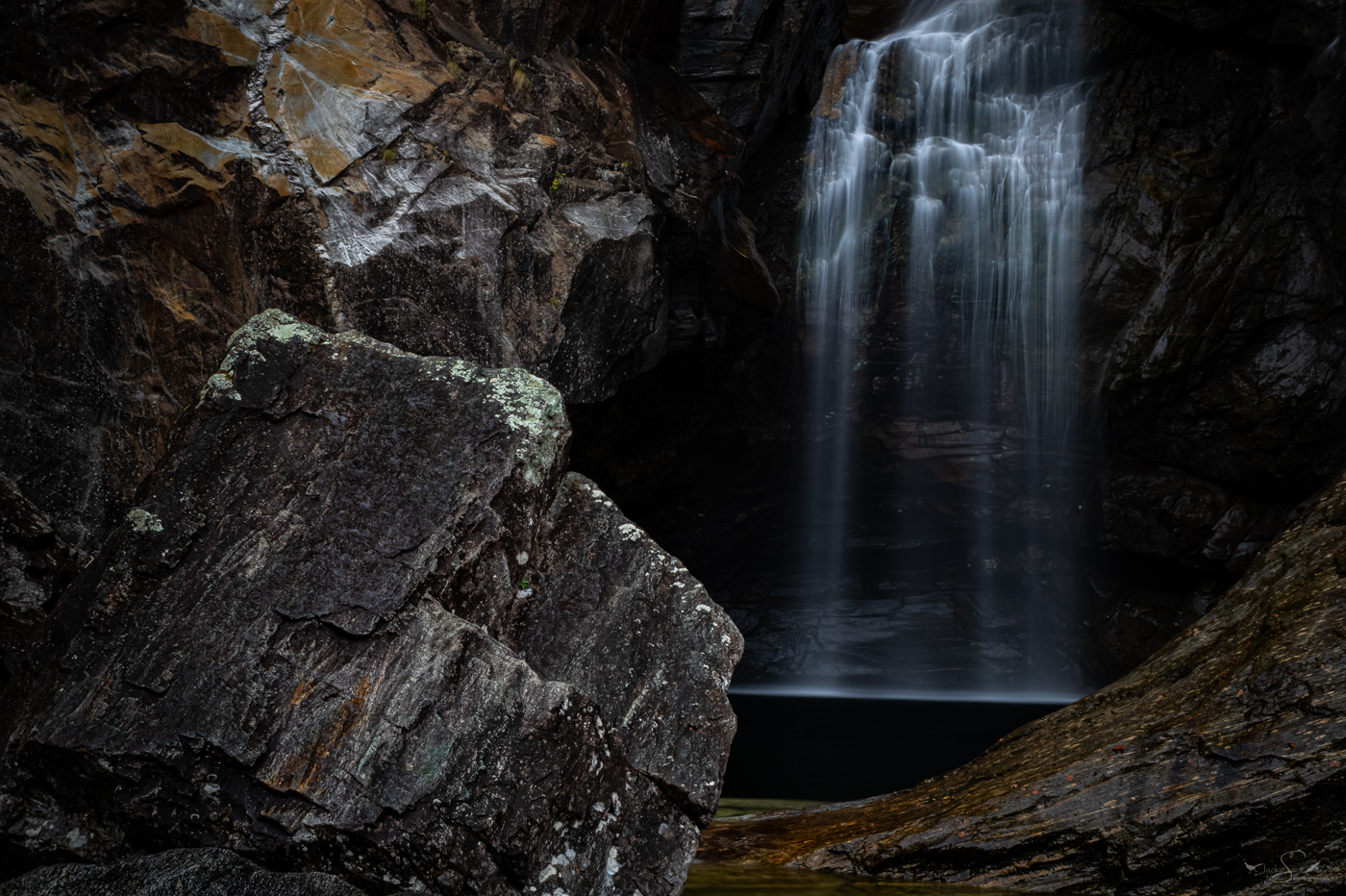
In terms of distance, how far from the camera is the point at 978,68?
16.0m

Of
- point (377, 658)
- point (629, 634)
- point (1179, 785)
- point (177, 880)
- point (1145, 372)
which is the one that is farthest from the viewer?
point (1145, 372)

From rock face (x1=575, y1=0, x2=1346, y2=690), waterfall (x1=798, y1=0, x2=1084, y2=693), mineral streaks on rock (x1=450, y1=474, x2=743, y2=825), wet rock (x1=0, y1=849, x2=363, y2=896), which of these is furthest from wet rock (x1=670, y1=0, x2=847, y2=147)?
wet rock (x1=0, y1=849, x2=363, y2=896)

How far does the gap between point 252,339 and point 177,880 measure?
2.74 metres

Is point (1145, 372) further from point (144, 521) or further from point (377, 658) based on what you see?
point (144, 521)

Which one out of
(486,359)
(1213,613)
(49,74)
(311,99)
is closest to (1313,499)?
(1213,613)

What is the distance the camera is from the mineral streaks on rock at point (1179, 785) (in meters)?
4.93

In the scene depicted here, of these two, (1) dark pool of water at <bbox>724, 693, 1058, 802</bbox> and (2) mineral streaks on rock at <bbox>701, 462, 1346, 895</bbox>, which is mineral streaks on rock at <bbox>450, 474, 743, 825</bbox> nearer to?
(2) mineral streaks on rock at <bbox>701, 462, 1346, 895</bbox>

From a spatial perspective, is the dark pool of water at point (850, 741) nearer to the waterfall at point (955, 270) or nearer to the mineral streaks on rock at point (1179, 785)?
the mineral streaks on rock at point (1179, 785)

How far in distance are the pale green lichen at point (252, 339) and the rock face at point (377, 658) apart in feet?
0.05

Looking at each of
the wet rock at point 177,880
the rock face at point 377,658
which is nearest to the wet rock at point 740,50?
the rock face at point 377,658

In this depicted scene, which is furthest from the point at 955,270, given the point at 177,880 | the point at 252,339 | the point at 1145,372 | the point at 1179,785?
the point at 177,880

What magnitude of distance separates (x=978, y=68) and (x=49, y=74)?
14.8 meters

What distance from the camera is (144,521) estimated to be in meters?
4.13

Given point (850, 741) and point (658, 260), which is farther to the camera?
point (850, 741)
